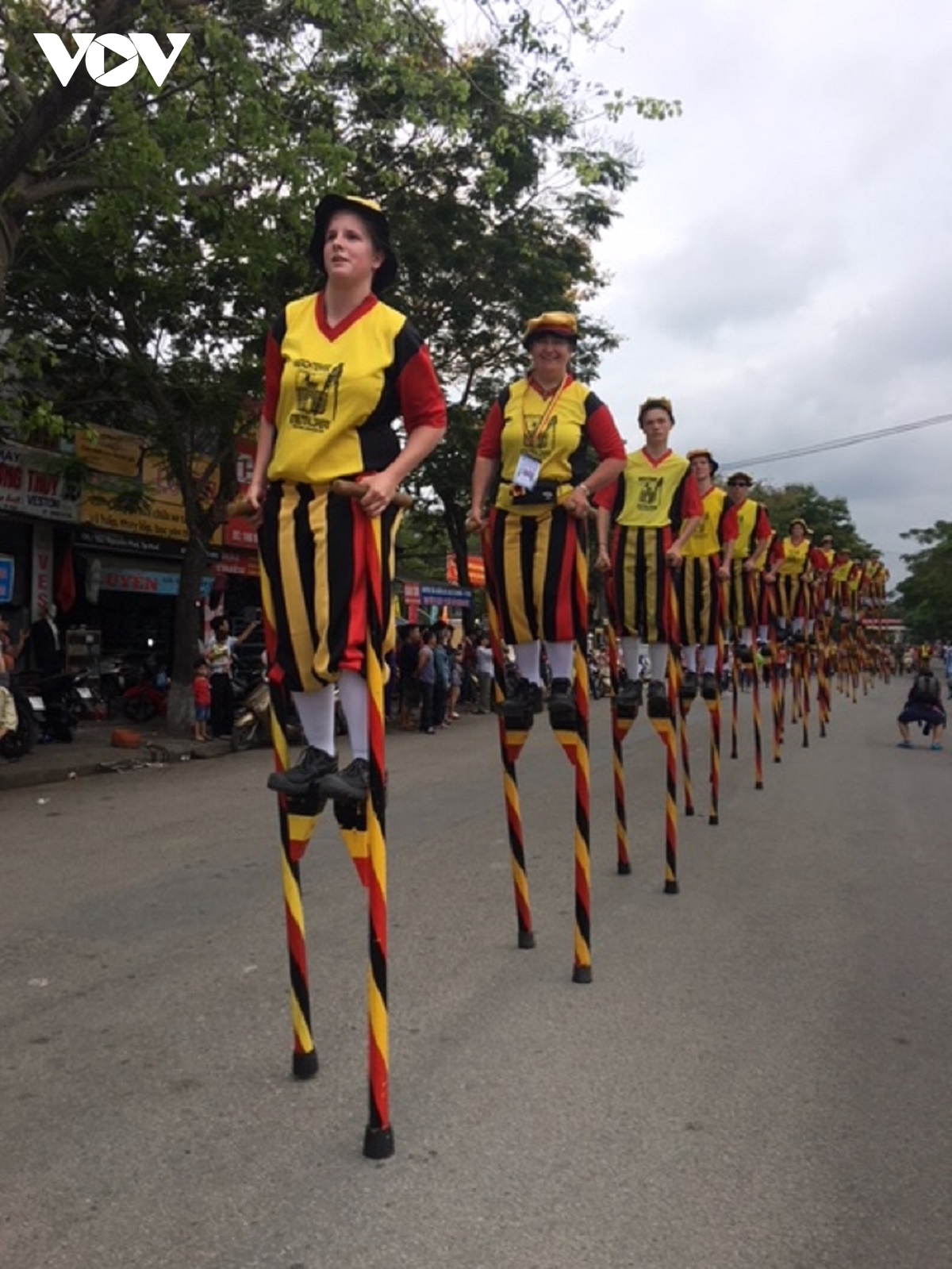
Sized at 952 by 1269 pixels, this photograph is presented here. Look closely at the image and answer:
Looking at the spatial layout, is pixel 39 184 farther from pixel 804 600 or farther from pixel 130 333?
pixel 804 600

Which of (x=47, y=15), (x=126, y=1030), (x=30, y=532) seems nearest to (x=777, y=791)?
(x=126, y=1030)

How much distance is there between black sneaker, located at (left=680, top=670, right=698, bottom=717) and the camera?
8.44 m

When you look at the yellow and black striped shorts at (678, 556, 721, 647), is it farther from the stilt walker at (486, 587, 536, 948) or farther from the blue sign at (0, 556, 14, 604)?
the blue sign at (0, 556, 14, 604)

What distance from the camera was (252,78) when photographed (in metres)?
10.6

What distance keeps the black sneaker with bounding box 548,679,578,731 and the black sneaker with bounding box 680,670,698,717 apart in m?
3.08

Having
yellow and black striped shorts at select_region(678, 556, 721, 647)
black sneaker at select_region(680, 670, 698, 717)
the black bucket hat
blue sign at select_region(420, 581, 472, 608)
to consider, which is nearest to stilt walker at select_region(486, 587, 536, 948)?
the black bucket hat

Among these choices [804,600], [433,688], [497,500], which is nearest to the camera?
[497,500]

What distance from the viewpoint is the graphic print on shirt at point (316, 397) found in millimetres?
3596

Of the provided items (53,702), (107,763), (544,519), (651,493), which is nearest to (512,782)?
(544,519)

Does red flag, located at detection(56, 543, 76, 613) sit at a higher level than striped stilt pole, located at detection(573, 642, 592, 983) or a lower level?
higher

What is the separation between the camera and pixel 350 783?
11.6 ft

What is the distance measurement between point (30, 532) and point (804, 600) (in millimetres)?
11703

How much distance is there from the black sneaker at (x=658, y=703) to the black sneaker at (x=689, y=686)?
41.3 inches

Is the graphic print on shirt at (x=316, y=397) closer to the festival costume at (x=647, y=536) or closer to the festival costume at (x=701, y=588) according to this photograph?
the festival costume at (x=647, y=536)
